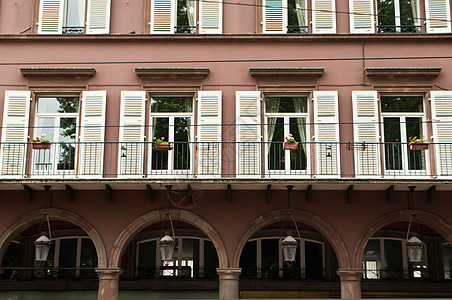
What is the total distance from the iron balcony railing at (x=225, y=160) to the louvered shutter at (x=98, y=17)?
2932 millimetres

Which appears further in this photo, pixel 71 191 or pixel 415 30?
pixel 415 30

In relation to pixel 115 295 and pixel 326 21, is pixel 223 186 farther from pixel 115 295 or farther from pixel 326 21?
pixel 326 21

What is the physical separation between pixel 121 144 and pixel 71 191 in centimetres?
156

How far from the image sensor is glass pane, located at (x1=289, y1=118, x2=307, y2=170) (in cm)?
1519

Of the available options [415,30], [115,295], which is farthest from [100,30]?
[415,30]

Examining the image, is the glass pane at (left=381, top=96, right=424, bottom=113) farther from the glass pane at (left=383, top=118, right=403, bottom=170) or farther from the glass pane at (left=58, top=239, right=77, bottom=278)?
the glass pane at (left=58, top=239, right=77, bottom=278)

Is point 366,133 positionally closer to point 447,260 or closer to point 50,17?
point 447,260

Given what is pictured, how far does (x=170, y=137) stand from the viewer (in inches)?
607

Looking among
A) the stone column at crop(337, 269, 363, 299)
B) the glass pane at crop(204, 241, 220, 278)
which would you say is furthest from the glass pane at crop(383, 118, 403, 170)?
the glass pane at crop(204, 241, 220, 278)

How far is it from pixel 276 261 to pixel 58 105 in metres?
7.10

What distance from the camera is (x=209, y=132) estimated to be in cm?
1506

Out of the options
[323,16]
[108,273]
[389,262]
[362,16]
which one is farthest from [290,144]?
[389,262]

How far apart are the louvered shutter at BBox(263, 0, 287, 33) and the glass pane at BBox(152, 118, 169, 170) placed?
3.42m

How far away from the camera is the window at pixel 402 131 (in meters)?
14.9
